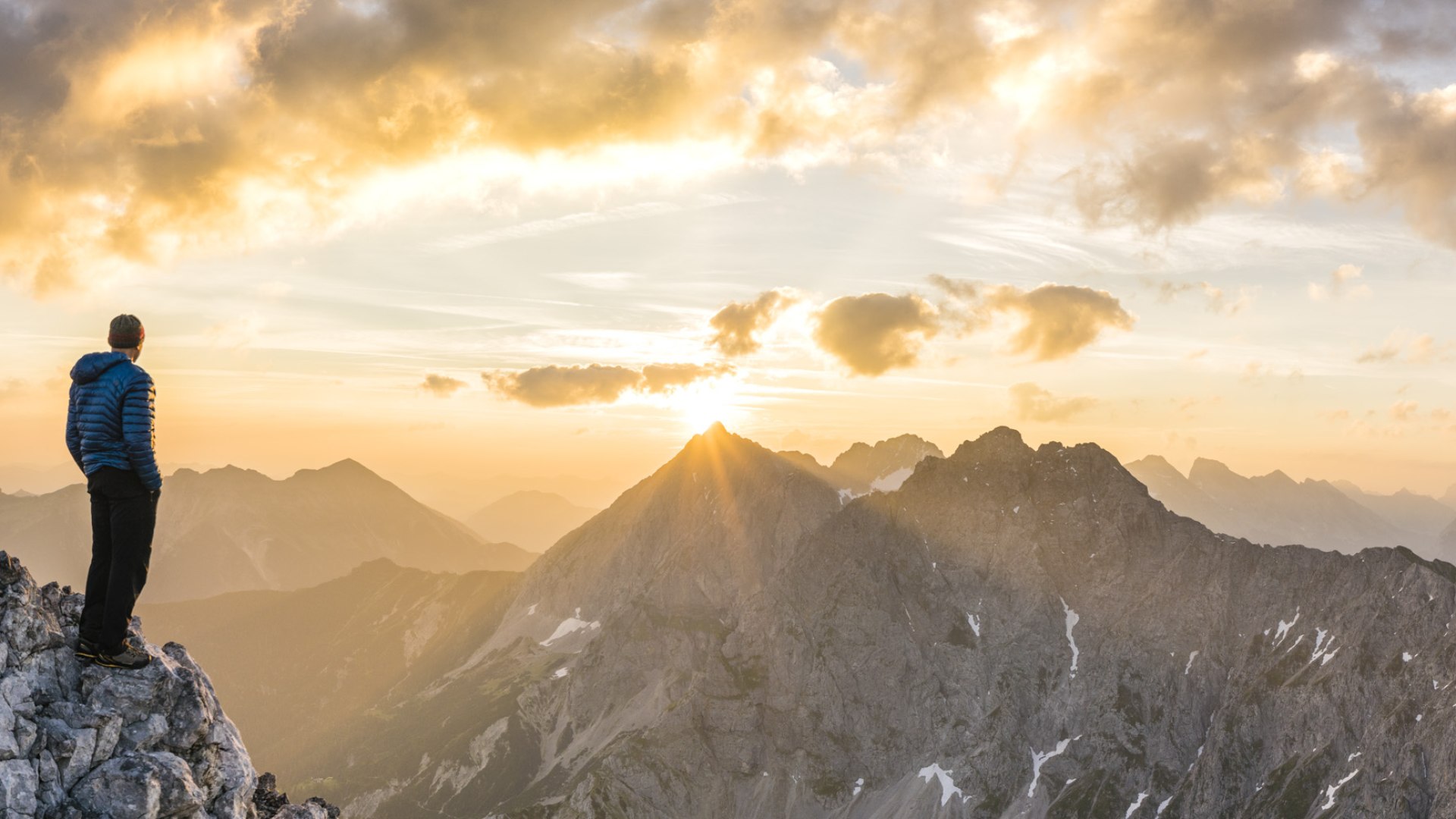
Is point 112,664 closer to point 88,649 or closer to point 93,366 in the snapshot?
point 88,649

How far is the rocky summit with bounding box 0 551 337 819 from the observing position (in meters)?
22.0

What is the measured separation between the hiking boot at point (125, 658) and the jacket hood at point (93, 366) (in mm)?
7037

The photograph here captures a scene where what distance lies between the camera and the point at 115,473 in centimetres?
2283

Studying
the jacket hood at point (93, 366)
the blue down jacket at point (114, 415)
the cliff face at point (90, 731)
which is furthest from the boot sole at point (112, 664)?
the jacket hood at point (93, 366)

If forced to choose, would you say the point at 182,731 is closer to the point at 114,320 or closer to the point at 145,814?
the point at 145,814

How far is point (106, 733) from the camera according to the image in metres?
23.4

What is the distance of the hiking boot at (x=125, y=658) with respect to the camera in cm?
2402

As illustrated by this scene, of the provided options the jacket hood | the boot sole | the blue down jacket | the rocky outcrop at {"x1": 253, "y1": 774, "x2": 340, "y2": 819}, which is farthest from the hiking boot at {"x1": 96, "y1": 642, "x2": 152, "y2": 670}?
the jacket hood

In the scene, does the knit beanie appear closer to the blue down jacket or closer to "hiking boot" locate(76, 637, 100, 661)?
the blue down jacket

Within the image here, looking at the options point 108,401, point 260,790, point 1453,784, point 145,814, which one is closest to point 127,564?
point 108,401

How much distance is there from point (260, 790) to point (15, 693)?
9244mm

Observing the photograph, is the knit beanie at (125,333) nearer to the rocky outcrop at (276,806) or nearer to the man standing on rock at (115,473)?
the man standing on rock at (115,473)

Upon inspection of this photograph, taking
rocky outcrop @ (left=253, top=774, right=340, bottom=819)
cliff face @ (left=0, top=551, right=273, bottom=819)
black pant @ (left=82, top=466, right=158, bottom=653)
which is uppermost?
black pant @ (left=82, top=466, right=158, bottom=653)

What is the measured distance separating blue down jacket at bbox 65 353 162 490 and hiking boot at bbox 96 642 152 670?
4.71 m
